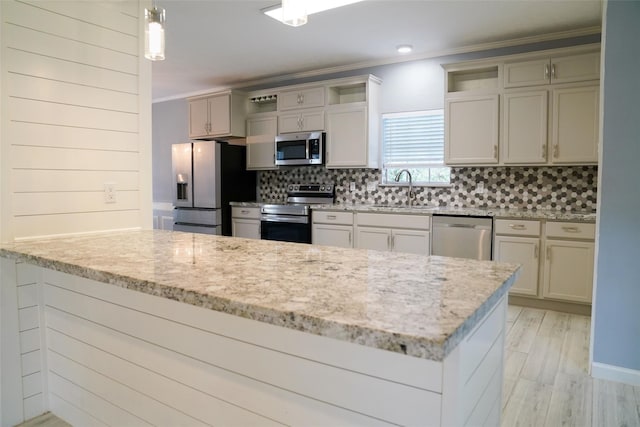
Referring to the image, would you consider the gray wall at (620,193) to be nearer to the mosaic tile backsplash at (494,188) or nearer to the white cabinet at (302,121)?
the mosaic tile backsplash at (494,188)

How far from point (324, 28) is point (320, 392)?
3418 mm

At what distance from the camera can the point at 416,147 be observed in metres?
4.74

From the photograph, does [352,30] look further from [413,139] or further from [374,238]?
[374,238]

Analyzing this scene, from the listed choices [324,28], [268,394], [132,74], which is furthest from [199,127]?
[268,394]

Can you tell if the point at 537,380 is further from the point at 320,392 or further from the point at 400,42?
the point at 400,42

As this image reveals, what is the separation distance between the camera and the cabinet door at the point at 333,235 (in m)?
4.55

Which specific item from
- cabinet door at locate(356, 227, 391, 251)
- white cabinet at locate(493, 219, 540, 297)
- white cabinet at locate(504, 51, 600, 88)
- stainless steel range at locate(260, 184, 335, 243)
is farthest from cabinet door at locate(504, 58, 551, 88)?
stainless steel range at locate(260, 184, 335, 243)

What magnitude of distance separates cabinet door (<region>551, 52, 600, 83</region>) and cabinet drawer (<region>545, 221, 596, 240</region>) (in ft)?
4.14

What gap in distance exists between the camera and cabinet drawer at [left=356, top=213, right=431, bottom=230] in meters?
4.13

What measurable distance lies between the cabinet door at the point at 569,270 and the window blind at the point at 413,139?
1.45 meters

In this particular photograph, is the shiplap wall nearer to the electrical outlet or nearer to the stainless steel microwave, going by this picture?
the electrical outlet

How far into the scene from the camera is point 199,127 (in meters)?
5.98

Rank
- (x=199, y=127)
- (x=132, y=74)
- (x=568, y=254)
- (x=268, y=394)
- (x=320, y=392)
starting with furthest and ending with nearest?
(x=199, y=127)
(x=568, y=254)
(x=132, y=74)
(x=268, y=394)
(x=320, y=392)

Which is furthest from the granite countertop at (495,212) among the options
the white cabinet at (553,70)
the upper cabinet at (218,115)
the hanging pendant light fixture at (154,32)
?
the hanging pendant light fixture at (154,32)
